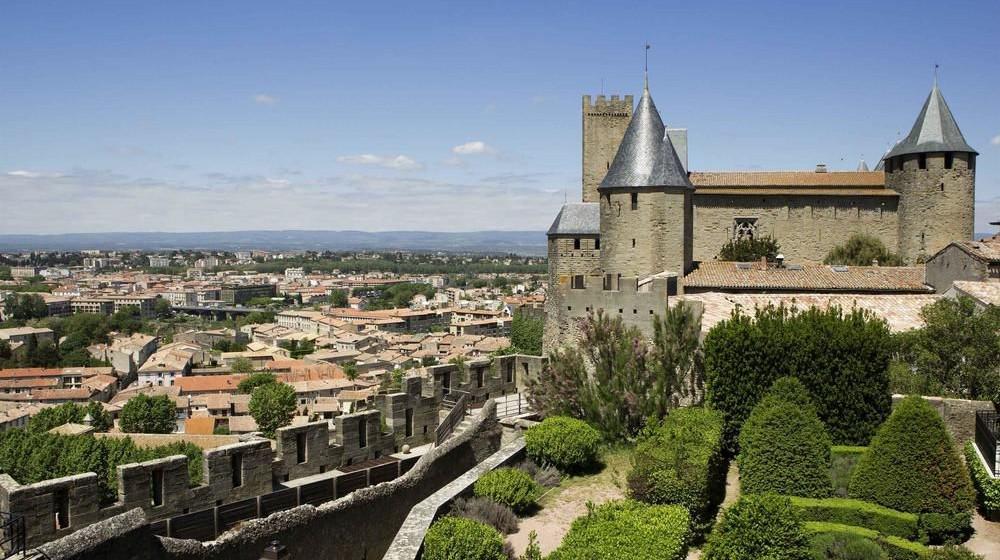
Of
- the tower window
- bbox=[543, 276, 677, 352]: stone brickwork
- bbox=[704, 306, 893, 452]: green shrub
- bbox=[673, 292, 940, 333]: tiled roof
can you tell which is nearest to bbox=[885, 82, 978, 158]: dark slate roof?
the tower window

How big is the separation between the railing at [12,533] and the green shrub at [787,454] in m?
10.6

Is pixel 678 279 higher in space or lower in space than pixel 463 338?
higher

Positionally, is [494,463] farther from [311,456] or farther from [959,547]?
[959,547]

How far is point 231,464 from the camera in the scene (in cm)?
1122

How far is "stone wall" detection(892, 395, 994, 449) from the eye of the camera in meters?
14.5

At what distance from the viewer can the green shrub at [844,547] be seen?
10.6 metres

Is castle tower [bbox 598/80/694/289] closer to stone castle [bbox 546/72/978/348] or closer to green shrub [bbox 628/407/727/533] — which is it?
stone castle [bbox 546/72/978/348]

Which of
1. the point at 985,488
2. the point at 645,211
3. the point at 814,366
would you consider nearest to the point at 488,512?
the point at 814,366

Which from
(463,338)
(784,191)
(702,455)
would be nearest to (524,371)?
(702,455)

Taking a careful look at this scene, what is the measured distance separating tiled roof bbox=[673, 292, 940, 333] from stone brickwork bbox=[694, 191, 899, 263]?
19258 mm

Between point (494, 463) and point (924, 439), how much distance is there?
6.94m

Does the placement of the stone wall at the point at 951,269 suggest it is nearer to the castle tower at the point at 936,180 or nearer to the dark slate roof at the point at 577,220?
the dark slate roof at the point at 577,220

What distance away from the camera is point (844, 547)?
1097 cm

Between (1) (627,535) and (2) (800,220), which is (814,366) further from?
(2) (800,220)
